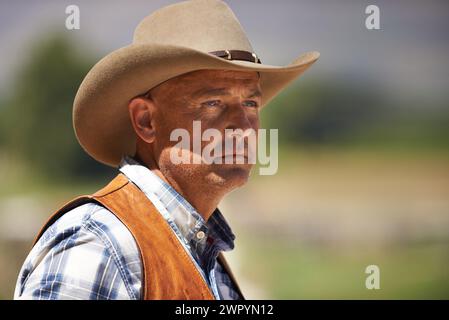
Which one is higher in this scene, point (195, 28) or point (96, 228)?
point (195, 28)

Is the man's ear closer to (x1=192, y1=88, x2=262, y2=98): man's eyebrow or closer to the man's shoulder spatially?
(x1=192, y1=88, x2=262, y2=98): man's eyebrow

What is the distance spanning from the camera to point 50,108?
22375 millimetres

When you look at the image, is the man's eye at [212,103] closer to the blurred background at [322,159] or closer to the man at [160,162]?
the man at [160,162]

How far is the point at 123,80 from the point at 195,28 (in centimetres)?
29

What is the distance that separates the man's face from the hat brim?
2.1 inches

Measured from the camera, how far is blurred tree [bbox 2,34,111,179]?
73.4 ft

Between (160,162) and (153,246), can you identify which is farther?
(160,162)

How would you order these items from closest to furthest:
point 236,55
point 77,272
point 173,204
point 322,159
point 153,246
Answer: point 77,272 < point 153,246 < point 173,204 < point 236,55 < point 322,159

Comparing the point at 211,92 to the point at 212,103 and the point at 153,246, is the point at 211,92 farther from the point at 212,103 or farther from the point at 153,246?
the point at 153,246

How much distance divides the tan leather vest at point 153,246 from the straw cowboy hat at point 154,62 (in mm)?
340

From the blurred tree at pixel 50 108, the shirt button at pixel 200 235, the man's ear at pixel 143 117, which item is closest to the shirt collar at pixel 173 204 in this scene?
the shirt button at pixel 200 235

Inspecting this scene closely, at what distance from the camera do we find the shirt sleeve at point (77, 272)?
1.79 m

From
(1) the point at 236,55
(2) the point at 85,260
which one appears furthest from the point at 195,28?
(2) the point at 85,260
